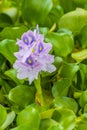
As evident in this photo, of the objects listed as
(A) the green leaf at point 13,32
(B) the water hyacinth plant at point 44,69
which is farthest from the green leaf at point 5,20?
(A) the green leaf at point 13,32

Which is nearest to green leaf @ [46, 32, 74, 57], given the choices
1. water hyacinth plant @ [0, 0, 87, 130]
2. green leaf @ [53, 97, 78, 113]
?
water hyacinth plant @ [0, 0, 87, 130]

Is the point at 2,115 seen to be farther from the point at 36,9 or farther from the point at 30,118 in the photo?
the point at 36,9

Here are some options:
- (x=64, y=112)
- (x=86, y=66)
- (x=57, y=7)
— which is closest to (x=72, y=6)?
(x=57, y=7)

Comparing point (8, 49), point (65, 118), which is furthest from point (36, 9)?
point (65, 118)

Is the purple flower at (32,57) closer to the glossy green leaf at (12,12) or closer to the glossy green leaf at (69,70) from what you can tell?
the glossy green leaf at (69,70)

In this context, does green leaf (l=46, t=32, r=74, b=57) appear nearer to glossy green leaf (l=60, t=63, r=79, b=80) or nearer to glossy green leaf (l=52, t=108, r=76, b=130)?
glossy green leaf (l=60, t=63, r=79, b=80)

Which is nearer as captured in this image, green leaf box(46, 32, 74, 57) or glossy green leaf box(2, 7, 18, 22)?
green leaf box(46, 32, 74, 57)
